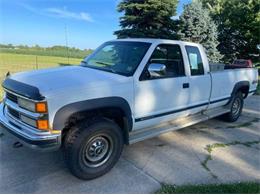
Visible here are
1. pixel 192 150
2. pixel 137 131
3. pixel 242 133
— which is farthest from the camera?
pixel 242 133

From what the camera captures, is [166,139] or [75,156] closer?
[75,156]

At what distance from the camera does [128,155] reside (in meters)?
4.26

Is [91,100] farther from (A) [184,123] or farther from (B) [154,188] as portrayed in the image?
(A) [184,123]

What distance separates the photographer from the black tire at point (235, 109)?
616cm

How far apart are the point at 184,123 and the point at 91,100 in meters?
2.21

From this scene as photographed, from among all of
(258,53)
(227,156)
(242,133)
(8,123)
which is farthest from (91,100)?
(258,53)

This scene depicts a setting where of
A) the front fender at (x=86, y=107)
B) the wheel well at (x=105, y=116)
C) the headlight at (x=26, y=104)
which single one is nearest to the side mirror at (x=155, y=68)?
the front fender at (x=86, y=107)

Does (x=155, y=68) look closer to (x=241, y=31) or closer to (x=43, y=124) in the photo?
(x=43, y=124)

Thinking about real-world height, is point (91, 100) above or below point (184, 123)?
above

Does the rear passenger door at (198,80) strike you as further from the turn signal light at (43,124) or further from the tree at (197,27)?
the tree at (197,27)

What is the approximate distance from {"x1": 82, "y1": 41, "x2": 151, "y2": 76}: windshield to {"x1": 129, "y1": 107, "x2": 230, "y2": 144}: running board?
3.26 ft

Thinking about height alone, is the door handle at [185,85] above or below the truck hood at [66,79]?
below

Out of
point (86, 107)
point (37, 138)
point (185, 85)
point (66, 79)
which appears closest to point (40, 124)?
point (37, 138)

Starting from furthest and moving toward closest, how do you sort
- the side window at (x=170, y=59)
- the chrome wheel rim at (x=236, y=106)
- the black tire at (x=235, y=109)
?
the chrome wheel rim at (x=236, y=106) → the black tire at (x=235, y=109) → the side window at (x=170, y=59)
